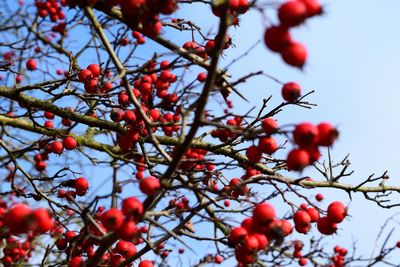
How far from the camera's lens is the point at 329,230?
9.52ft

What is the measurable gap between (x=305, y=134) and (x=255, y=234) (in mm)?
605

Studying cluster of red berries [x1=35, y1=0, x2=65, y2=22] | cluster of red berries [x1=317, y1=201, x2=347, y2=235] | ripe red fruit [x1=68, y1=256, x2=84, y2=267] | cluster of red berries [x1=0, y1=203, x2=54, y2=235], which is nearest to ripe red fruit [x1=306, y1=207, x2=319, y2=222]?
cluster of red berries [x1=317, y1=201, x2=347, y2=235]

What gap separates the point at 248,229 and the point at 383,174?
2104mm

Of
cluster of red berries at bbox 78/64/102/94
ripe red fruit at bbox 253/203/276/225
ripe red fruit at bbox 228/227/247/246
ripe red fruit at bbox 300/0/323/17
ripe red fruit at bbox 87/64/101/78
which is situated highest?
ripe red fruit at bbox 87/64/101/78

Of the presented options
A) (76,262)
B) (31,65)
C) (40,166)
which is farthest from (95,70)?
(31,65)

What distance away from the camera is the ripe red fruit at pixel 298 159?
2.20 m

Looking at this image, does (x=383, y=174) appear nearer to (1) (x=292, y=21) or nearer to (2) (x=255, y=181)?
(2) (x=255, y=181)

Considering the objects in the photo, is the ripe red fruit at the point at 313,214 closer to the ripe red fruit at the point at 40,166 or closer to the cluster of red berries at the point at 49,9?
the ripe red fruit at the point at 40,166

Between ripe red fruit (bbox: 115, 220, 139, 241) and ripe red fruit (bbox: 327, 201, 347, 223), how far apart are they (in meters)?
1.39

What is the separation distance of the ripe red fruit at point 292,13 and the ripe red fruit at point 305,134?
1.75 ft

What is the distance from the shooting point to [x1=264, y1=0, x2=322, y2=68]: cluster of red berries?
198cm

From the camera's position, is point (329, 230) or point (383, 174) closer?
point (329, 230)

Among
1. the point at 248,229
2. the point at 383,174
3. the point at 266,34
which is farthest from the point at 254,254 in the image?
the point at 383,174

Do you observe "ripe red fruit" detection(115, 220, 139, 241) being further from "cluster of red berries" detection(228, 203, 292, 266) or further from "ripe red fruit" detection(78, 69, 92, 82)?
"ripe red fruit" detection(78, 69, 92, 82)
